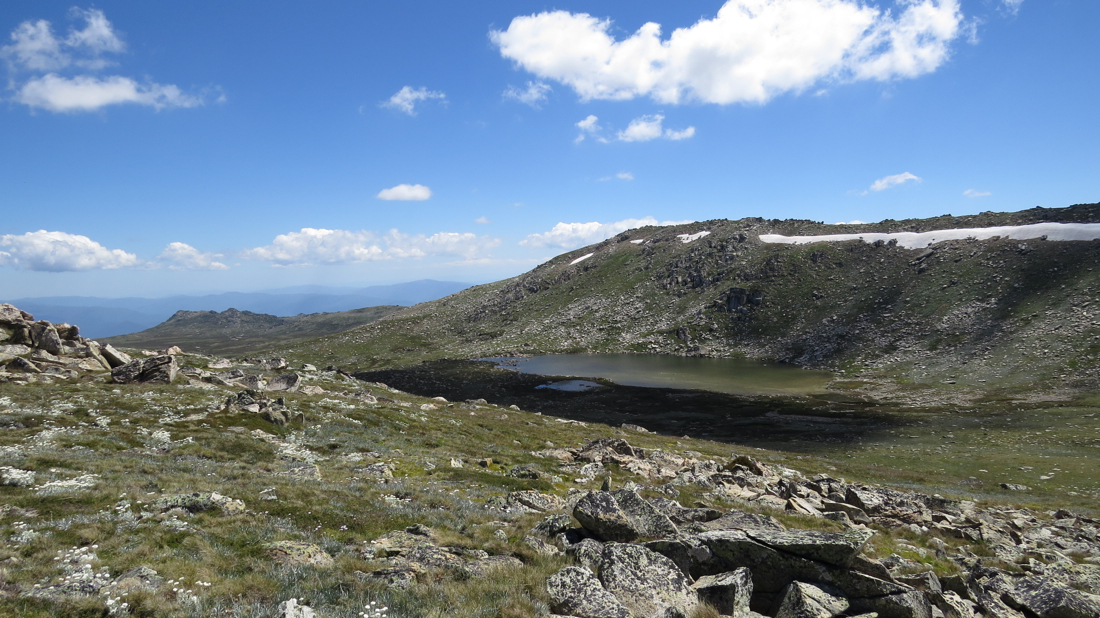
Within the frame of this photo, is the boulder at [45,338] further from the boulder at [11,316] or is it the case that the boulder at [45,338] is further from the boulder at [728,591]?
the boulder at [728,591]

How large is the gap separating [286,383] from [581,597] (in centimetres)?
5030

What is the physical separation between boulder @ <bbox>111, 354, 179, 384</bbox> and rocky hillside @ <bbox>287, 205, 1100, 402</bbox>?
109226 millimetres

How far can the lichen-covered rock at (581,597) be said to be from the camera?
10016mm

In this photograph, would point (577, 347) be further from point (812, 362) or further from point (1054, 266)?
point (1054, 266)

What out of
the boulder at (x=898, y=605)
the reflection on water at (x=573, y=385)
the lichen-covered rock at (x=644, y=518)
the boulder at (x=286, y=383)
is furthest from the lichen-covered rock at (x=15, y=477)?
the reflection on water at (x=573, y=385)

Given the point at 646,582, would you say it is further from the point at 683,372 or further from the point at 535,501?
the point at 683,372

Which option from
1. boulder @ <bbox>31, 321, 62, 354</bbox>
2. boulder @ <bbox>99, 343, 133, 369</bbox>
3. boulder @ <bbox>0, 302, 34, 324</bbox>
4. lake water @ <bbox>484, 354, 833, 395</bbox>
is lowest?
lake water @ <bbox>484, 354, 833, 395</bbox>

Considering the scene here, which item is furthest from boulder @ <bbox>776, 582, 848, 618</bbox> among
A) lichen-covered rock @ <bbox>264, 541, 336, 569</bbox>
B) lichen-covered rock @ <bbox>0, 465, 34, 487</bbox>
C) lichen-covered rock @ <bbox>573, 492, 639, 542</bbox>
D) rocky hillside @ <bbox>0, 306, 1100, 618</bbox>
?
lichen-covered rock @ <bbox>0, 465, 34, 487</bbox>

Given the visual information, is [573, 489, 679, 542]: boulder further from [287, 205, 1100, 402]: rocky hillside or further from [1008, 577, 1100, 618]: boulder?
[287, 205, 1100, 402]: rocky hillside

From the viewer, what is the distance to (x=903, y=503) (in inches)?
1101

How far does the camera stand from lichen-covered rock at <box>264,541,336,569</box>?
1185 cm

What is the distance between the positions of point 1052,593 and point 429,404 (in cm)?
5590

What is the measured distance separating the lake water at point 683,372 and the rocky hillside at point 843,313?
27.2 feet

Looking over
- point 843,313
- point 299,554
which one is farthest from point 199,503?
point 843,313
